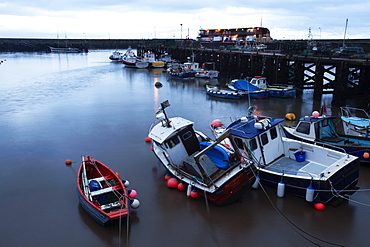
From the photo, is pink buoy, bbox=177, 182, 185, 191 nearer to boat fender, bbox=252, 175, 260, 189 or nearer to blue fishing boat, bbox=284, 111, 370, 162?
boat fender, bbox=252, 175, 260, 189

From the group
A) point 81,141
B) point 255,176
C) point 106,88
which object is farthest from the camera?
point 106,88

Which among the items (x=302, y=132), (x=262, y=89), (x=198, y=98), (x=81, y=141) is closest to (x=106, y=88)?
(x=198, y=98)

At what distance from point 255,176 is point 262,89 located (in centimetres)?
2023

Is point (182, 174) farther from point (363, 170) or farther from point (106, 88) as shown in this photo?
point (106, 88)

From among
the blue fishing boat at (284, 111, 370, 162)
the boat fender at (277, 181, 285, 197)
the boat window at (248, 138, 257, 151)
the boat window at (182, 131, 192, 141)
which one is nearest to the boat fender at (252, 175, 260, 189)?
the boat fender at (277, 181, 285, 197)

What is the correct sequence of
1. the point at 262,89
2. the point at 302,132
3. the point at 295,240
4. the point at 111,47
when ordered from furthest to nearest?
the point at 111,47, the point at 262,89, the point at 302,132, the point at 295,240

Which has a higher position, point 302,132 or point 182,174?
point 302,132

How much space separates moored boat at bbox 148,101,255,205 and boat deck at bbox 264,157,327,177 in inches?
59.6

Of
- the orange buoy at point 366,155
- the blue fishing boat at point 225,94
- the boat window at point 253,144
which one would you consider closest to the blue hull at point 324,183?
the boat window at point 253,144

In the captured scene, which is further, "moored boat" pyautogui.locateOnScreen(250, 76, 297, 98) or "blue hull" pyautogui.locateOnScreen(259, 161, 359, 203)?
"moored boat" pyautogui.locateOnScreen(250, 76, 297, 98)

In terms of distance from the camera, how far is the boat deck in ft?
35.7

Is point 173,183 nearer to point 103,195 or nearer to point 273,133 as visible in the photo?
point 103,195

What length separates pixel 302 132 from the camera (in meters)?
13.6

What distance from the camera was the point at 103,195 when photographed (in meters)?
10.3
